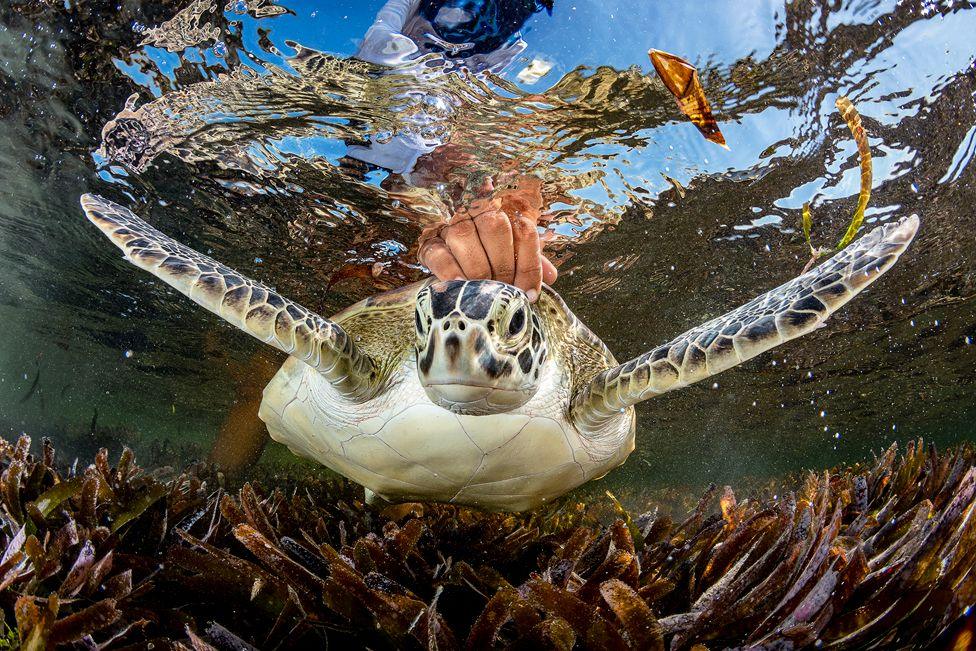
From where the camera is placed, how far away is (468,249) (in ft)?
14.8

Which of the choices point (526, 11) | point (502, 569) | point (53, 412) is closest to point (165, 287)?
point (526, 11)

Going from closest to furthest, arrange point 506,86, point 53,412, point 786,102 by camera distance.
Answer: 1. point 506,86
2. point 786,102
3. point 53,412

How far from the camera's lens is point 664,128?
14.0ft

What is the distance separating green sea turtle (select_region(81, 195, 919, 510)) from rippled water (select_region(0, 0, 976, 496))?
164 cm

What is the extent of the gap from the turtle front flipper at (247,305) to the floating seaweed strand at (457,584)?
0.81 meters

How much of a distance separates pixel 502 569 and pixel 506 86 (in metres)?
3.48

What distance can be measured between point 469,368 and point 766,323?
1.39 meters

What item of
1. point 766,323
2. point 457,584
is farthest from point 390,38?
point 457,584

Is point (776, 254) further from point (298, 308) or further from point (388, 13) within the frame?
point (298, 308)

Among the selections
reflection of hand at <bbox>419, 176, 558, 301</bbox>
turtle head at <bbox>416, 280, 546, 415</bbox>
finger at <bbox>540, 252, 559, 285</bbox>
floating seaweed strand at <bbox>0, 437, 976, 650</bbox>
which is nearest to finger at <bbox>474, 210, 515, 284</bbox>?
reflection of hand at <bbox>419, 176, 558, 301</bbox>

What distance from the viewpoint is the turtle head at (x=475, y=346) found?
1.96 meters

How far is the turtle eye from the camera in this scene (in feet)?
7.06

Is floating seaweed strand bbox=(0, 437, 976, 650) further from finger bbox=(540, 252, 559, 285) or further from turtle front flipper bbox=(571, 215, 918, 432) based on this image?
finger bbox=(540, 252, 559, 285)

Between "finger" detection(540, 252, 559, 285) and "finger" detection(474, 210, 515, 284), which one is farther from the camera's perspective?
"finger" detection(540, 252, 559, 285)
